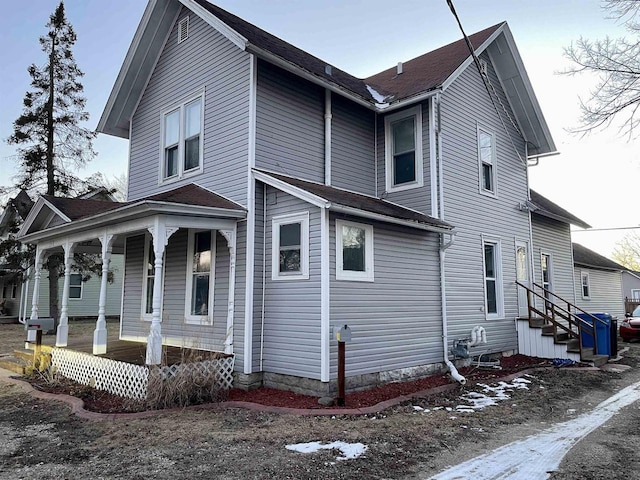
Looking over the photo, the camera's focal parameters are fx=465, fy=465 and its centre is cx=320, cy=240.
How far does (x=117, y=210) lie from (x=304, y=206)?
3126 mm

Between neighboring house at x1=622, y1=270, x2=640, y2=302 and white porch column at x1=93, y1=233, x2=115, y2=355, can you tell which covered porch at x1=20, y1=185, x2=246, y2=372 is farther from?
neighboring house at x1=622, y1=270, x2=640, y2=302

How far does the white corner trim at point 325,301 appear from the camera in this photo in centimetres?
718

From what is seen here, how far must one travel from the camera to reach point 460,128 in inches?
435

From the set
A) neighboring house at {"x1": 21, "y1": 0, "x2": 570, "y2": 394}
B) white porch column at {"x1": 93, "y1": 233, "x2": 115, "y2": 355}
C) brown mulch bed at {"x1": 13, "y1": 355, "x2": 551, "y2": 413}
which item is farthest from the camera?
→ white porch column at {"x1": 93, "y1": 233, "x2": 115, "y2": 355}

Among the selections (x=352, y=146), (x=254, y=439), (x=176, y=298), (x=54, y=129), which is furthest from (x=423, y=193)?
(x=54, y=129)

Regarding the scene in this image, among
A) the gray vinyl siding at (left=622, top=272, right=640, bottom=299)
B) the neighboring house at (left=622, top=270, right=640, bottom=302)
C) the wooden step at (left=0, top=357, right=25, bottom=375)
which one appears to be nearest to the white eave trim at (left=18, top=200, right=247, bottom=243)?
the wooden step at (left=0, top=357, right=25, bottom=375)

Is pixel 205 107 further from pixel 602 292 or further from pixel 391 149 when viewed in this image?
pixel 602 292

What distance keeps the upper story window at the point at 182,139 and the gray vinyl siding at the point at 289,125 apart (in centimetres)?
173

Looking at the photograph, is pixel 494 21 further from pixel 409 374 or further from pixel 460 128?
pixel 409 374

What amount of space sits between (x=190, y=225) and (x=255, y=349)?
93.8 inches

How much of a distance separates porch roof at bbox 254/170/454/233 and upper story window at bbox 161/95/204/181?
2.33 metres

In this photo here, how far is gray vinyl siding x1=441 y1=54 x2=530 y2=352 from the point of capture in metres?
10.3

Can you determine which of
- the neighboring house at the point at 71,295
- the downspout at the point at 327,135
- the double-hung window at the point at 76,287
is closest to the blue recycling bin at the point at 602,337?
the downspout at the point at 327,135

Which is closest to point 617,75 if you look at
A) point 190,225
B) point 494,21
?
point 494,21
